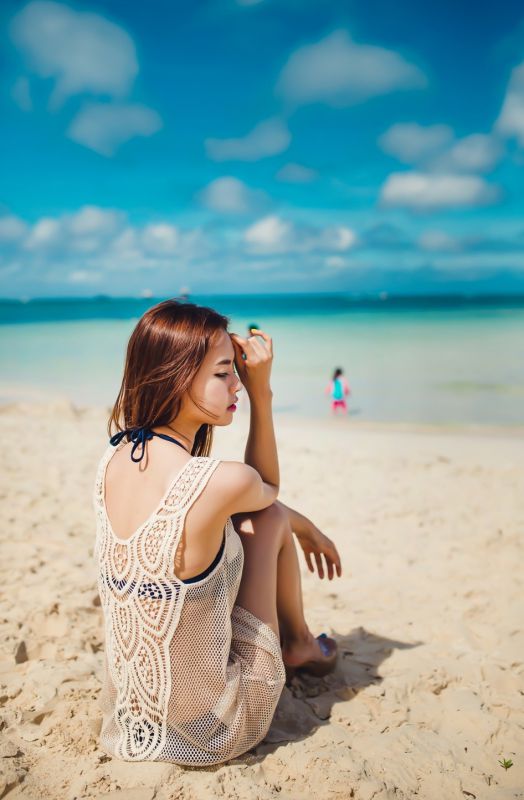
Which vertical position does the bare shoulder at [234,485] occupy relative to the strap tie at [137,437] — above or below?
below

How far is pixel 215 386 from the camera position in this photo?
2.15 m

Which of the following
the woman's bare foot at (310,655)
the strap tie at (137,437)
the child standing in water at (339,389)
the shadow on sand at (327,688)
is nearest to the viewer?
the strap tie at (137,437)

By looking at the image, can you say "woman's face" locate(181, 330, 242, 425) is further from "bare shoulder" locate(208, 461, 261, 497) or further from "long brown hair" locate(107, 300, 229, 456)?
"bare shoulder" locate(208, 461, 261, 497)

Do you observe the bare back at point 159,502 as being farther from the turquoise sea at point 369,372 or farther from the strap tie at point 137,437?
the turquoise sea at point 369,372

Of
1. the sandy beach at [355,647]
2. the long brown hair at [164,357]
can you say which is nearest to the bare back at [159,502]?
the long brown hair at [164,357]

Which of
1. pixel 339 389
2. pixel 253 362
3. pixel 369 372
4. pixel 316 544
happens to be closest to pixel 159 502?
pixel 253 362

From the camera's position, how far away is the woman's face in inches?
83.2

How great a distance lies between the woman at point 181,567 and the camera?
6.26ft

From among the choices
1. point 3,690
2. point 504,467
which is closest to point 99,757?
point 3,690

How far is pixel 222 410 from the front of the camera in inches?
86.1

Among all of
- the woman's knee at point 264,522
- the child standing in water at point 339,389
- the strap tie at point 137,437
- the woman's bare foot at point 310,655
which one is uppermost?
the strap tie at point 137,437

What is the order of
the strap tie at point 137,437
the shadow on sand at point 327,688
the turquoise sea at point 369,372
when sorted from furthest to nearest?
the turquoise sea at point 369,372
the shadow on sand at point 327,688
the strap tie at point 137,437

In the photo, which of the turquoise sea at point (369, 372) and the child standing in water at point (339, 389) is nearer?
the child standing in water at point (339, 389)

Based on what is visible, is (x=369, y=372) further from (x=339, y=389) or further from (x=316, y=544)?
(x=316, y=544)
